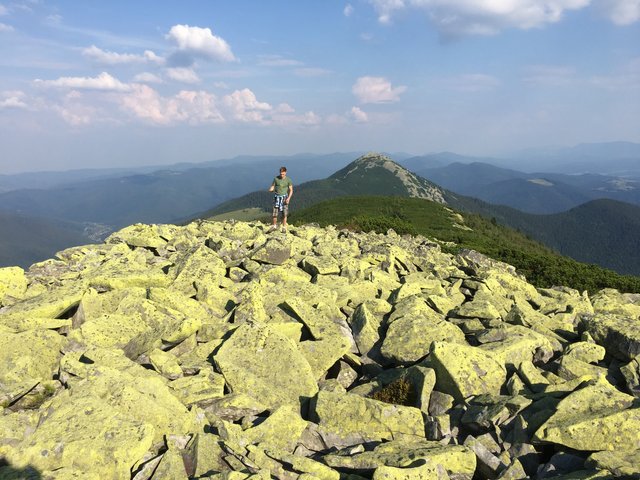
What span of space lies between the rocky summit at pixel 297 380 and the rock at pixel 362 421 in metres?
0.04

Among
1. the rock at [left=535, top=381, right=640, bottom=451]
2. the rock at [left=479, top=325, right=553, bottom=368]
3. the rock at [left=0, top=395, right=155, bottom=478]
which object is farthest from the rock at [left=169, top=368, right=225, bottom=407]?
the rock at [left=479, top=325, right=553, bottom=368]

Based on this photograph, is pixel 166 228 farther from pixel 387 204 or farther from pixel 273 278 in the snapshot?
pixel 387 204

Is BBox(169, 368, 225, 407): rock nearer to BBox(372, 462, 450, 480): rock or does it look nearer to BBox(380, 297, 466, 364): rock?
BBox(372, 462, 450, 480): rock

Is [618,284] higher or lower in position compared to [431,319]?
lower

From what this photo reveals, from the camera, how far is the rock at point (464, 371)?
11.0 meters

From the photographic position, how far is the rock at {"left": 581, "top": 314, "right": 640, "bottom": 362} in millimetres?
12634

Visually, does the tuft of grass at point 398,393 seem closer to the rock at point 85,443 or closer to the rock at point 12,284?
the rock at point 85,443

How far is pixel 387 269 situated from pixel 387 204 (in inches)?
4343

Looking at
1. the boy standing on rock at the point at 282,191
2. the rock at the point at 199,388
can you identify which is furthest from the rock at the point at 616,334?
the boy standing on rock at the point at 282,191

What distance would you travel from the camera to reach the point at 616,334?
528 inches

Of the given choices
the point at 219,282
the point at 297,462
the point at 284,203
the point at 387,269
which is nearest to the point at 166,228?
the point at 284,203

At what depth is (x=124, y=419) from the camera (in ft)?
28.9

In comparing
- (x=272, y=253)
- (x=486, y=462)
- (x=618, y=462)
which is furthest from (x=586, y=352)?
(x=272, y=253)

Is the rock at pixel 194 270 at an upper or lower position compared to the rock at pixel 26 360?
upper
